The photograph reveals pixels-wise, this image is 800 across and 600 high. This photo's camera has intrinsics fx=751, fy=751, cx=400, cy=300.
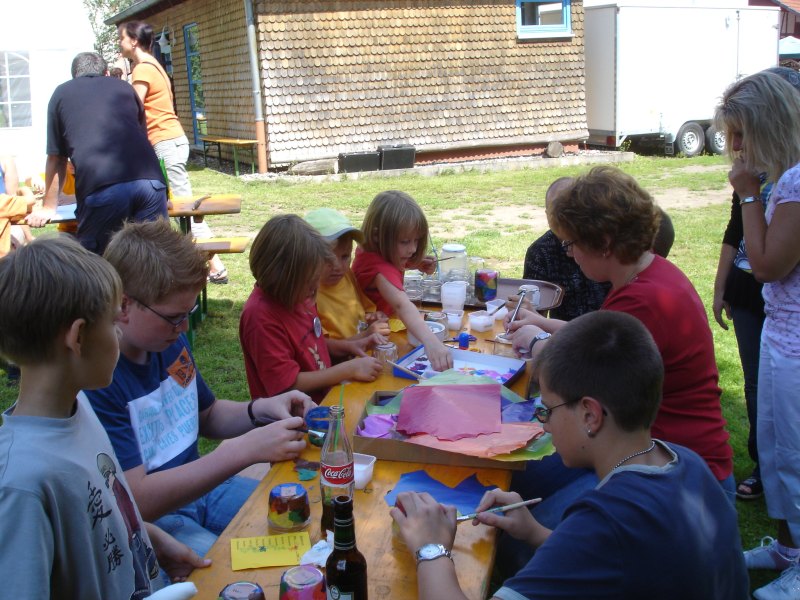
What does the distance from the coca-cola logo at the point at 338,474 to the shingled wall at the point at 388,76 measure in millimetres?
12728

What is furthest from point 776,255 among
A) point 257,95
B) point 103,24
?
point 103,24

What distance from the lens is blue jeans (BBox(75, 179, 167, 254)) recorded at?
219 inches

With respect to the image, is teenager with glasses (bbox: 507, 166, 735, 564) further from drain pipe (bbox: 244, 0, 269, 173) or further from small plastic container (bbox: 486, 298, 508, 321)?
drain pipe (bbox: 244, 0, 269, 173)

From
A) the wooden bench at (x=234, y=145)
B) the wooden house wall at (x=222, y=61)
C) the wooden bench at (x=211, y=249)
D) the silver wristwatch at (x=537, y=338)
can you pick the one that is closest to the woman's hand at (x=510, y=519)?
the silver wristwatch at (x=537, y=338)

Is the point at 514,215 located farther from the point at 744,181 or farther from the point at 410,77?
the point at 744,181

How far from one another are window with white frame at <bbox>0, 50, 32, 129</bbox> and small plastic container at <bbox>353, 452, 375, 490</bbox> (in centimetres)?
1474

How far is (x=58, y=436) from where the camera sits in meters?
1.54

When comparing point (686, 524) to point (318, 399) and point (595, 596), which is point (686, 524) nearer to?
point (595, 596)

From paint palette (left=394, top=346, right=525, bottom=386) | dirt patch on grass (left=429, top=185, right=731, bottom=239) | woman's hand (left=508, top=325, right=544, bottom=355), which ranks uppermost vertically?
woman's hand (left=508, top=325, right=544, bottom=355)

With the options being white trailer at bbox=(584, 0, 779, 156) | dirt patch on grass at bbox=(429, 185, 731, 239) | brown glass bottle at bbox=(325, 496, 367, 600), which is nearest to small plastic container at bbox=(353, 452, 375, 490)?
brown glass bottle at bbox=(325, 496, 367, 600)

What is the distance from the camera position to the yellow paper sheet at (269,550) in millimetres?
1774

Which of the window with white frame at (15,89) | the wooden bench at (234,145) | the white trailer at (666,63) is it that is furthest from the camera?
the white trailer at (666,63)

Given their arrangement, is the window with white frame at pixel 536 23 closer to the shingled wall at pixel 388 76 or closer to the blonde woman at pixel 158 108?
the shingled wall at pixel 388 76

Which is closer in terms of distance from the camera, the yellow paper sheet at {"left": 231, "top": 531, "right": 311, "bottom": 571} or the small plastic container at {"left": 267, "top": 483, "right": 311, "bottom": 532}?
the yellow paper sheet at {"left": 231, "top": 531, "right": 311, "bottom": 571}
